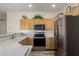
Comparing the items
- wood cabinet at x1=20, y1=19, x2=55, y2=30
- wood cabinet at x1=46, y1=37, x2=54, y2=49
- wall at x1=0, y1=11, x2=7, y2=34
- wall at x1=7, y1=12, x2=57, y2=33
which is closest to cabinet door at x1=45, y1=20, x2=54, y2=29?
wood cabinet at x1=20, y1=19, x2=55, y2=30

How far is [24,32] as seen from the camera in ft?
23.0

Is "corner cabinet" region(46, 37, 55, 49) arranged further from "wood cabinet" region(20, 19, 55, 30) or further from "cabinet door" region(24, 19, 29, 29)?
"cabinet door" region(24, 19, 29, 29)

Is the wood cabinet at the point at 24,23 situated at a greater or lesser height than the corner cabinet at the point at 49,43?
greater

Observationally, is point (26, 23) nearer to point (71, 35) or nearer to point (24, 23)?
point (24, 23)

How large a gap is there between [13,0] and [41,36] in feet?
18.4

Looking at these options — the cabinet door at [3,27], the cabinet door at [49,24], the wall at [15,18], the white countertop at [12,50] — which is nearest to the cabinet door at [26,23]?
the wall at [15,18]

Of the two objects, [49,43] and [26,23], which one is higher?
[26,23]

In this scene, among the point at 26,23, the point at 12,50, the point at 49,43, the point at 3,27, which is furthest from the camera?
the point at 3,27

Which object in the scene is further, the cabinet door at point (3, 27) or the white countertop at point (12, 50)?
the cabinet door at point (3, 27)

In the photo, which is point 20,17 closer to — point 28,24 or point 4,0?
point 28,24

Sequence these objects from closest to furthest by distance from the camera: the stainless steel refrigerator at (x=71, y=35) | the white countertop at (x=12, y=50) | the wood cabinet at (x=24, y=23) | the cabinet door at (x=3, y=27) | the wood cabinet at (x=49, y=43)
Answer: the white countertop at (x=12, y=50), the stainless steel refrigerator at (x=71, y=35), the wood cabinet at (x=49, y=43), the wood cabinet at (x=24, y=23), the cabinet door at (x=3, y=27)

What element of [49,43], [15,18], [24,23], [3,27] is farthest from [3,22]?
[49,43]

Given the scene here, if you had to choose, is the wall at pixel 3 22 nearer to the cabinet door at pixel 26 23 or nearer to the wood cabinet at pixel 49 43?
the cabinet door at pixel 26 23

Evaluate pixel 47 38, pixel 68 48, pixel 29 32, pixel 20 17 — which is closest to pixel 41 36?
pixel 47 38
